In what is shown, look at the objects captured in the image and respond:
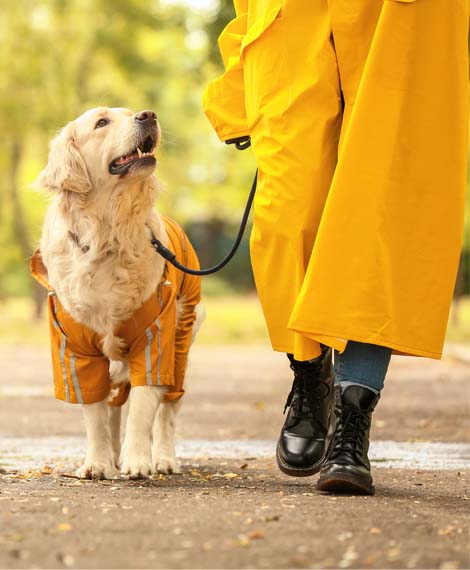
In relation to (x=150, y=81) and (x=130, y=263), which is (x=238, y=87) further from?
(x=150, y=81)

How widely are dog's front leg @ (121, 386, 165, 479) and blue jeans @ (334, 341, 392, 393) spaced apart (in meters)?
1.13

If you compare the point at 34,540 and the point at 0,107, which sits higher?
the point at 0,107

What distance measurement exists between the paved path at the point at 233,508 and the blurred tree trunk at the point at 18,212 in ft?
67.5

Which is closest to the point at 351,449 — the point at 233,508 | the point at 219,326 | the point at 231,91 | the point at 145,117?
the point at 233,508

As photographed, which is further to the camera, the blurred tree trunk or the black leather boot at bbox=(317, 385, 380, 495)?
the blurred tree trunk

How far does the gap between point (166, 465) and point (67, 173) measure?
1462 millimetres

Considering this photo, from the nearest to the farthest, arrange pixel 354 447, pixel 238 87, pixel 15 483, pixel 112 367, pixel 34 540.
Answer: pixel 34 540 < pixel 354 447 < pixel 15 483 < pixel 238 87 < pixel 112 367

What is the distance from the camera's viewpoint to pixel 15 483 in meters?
4.86

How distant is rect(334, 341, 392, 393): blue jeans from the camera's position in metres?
4.54

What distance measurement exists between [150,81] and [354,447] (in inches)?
961

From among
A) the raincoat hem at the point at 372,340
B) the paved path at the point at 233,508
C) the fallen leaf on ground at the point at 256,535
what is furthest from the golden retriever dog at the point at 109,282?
the fallen leaf on ground at the point at 256,535

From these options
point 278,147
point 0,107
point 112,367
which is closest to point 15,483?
point 112,367

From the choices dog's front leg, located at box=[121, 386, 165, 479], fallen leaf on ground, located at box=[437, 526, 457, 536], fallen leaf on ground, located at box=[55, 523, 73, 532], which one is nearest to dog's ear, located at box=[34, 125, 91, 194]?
dog's front leg, located at box=[121, 386, 165, 479]

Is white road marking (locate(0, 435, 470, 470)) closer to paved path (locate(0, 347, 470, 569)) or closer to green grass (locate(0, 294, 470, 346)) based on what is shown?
paved path (locate(0, 347, 470, 569))
